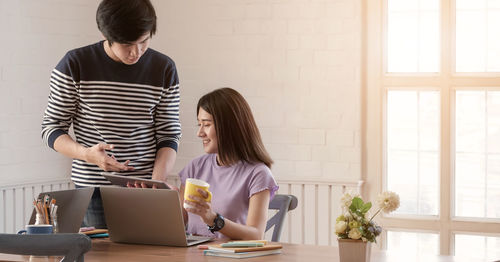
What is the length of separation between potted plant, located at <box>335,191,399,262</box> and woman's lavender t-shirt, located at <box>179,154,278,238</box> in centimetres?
61

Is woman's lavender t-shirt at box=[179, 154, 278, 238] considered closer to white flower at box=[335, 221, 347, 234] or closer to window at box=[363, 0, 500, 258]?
white flower at box=[335, 221, 347, 234]

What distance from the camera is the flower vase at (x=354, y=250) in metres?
1.98

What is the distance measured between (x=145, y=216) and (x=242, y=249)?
0.35m

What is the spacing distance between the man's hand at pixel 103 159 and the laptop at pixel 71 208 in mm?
154

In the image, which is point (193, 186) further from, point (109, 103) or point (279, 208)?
point (279, 208)

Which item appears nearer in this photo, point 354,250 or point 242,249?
point 354,250

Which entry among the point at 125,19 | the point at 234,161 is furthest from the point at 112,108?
the point at 234,161

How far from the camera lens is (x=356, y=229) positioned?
1.97 meters

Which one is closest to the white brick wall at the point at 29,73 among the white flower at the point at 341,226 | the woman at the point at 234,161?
the woman at the point at 234,161

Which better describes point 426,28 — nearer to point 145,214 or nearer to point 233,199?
point 233,199

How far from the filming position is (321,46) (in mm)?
4402

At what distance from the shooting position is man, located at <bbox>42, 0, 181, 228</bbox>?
2.63 metres

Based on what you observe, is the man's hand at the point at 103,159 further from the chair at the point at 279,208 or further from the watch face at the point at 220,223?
the chair at the point at 279,208

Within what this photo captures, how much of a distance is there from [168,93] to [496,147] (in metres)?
2.25
